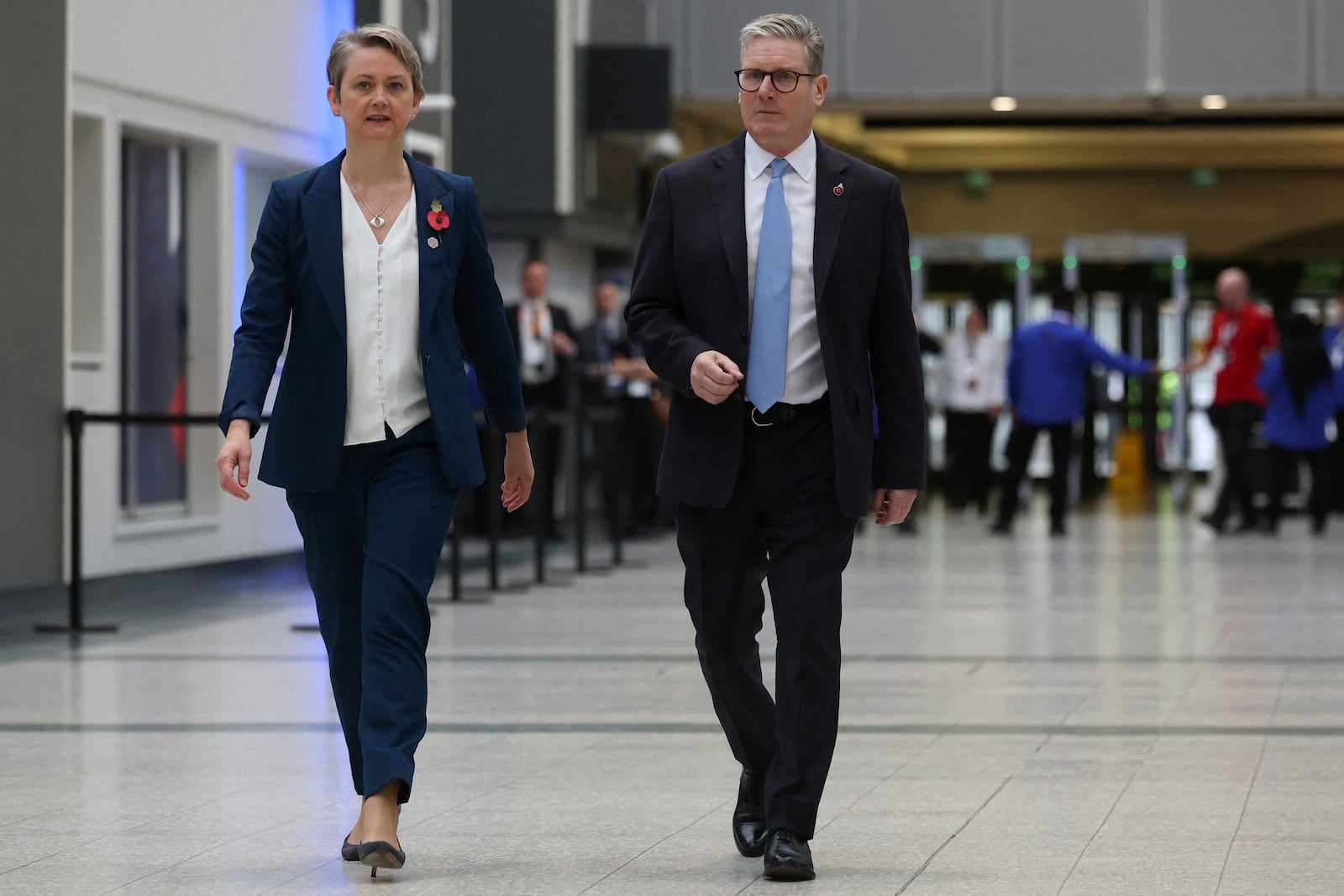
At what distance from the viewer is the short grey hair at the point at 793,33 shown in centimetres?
440

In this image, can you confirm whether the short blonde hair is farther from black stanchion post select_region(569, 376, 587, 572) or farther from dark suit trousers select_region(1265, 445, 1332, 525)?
dark suit trousers select_region(1265, 445, 1332, 525)

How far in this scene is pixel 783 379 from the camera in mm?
4410

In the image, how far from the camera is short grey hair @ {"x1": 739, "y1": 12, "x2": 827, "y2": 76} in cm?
440

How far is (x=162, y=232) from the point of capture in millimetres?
12758

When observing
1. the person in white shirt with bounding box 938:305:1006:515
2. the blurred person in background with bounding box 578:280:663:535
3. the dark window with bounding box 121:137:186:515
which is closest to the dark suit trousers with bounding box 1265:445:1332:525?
the person in white shirt with bounding box 938:305:1006:515

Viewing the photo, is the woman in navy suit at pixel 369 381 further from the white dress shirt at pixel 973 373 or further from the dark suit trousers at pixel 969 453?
the dark suit trousers at pixel 969 453

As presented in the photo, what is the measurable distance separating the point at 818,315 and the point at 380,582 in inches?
41.8

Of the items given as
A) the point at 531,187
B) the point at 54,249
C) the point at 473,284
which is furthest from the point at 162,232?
the point at 473,284

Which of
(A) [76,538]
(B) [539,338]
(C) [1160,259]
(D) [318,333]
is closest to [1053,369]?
(B) [539,338]

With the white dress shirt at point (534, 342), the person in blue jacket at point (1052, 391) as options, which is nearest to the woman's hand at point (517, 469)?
the white dress shirt at point (534, 342)

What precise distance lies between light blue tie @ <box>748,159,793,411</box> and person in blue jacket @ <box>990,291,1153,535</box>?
12.5 meters

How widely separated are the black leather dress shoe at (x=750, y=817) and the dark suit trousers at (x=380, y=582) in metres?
0.71

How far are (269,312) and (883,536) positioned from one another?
505 inches

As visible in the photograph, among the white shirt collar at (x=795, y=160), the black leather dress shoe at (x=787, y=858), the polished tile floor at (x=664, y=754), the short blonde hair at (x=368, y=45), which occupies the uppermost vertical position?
the short blonde hair at (x=368, y=45)
